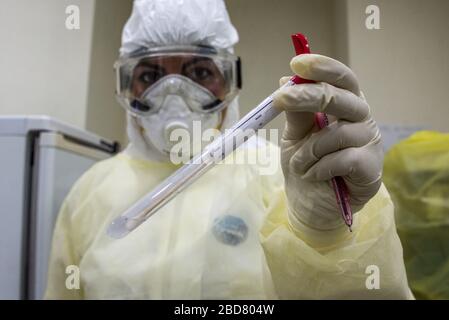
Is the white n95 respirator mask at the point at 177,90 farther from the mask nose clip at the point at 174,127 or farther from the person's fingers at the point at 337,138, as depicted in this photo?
the person's fingers at the point at 337,138

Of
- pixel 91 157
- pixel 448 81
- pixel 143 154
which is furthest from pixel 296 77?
pixel 91 157

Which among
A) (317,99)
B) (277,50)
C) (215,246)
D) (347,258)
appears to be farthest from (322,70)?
(215,246)

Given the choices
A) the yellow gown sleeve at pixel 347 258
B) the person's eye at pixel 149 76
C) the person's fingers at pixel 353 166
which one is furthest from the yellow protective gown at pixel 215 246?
the person's eye at pixel 149 76

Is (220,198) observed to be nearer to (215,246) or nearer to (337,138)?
(215,246)

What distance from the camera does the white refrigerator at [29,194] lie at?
940 millimetres

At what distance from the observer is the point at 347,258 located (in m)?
0.57

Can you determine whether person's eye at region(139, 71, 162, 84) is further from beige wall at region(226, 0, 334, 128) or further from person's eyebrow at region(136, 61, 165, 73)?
beige wall at region(226, 0, 334, 128)

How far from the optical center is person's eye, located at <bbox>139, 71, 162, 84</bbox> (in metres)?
0.91

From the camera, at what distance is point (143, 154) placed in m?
1.02

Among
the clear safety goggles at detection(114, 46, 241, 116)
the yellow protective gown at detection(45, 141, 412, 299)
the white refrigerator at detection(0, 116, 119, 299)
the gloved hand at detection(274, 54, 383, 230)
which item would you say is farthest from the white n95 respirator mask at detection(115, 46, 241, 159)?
the gloved hand at detection(274, 54, 383, 230)

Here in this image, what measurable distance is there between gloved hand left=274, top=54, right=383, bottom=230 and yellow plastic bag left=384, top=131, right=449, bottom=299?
9.9 inches

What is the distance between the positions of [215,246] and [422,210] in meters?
0.43
